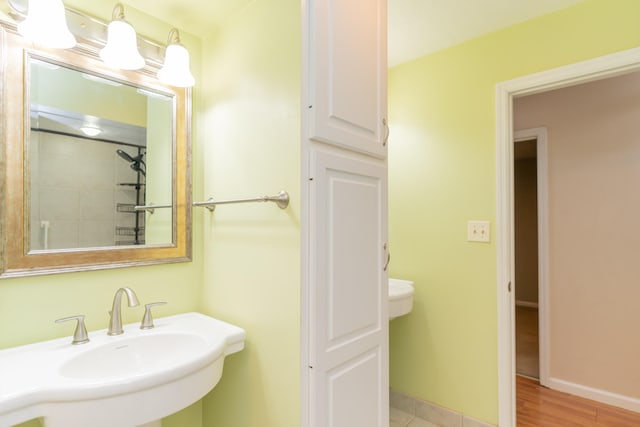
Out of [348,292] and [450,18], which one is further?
[450,18]

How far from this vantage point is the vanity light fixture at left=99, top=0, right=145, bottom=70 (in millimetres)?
1217

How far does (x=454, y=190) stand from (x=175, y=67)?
5.29 ft

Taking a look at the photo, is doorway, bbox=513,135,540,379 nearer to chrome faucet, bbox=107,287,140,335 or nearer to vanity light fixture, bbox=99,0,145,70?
vanity light fixture, bbox=99,0,145,70

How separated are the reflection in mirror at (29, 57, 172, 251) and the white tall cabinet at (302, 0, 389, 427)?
2.49 feet

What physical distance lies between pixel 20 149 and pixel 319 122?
0.99m

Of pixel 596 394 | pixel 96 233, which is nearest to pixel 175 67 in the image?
pixel 96 233

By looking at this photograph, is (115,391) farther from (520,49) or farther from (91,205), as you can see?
(520,49)

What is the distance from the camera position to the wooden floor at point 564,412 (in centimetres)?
203

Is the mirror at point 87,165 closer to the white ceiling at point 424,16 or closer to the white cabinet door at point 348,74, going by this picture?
the white ceiling at point 424,16

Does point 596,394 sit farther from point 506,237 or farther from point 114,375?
point 114,375

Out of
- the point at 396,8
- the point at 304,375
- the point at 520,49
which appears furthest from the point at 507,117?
the point at 304,375

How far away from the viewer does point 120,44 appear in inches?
48.4

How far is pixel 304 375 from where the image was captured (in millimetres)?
1085

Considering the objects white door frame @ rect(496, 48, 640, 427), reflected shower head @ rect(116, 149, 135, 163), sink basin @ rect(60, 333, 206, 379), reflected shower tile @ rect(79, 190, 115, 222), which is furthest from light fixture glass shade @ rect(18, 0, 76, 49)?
white door frame @ rect(496, 48, 640, 427)
